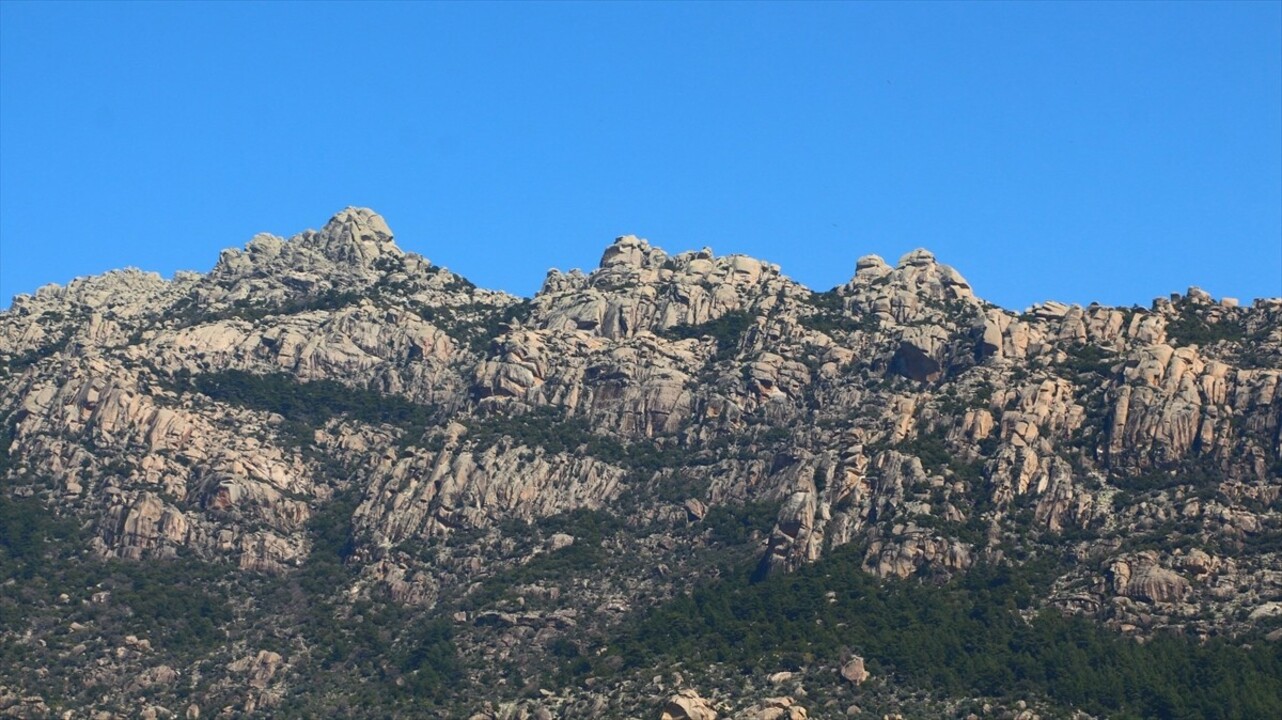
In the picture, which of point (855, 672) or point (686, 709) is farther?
point (855, 672)

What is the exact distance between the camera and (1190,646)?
193625 mm

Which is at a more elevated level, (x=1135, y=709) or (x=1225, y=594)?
(x=1225, y=594)

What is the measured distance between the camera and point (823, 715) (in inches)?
7495

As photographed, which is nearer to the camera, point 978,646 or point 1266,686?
point 1266,686

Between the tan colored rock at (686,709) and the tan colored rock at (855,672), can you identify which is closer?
the tan colored rock at (686,709)

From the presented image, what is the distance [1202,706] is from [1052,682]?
39.9ft

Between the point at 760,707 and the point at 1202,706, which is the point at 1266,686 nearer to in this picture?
the point at 1202,706

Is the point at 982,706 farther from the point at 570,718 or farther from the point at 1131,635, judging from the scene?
the point at 570,718

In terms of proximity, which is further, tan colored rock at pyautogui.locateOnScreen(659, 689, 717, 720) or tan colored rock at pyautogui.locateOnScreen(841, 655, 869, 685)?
tan colored rock at pyautogui.locateOnScreen(841, 655, 869, 685)

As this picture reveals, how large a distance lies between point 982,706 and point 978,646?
994 centimetres

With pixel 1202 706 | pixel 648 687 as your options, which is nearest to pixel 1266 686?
pixel 1202 706

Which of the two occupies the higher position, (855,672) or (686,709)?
(855,672)

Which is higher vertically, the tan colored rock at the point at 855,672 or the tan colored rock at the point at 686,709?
the tan colored rock at the point at 855,672

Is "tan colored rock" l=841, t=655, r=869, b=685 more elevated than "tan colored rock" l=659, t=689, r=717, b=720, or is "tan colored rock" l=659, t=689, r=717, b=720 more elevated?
"tan colored rock" l=841, t=655, r=869, b=685
